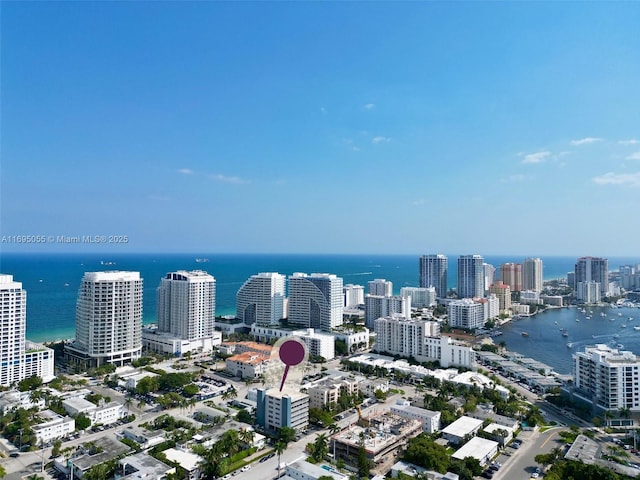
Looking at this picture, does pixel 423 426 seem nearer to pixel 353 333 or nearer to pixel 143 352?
pixel 353 333

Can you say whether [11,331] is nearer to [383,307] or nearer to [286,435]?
[286,435]

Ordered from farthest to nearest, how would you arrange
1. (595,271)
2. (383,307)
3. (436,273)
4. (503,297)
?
1. (595,271)
2. (436,273)
3. (503,297)
4. (383,307)

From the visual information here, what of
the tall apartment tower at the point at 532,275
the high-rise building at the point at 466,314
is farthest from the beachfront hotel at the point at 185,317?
the tall apartment tower at the point at 532,275

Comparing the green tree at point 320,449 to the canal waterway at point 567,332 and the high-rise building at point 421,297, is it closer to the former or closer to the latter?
the canal waterway at point 567,332

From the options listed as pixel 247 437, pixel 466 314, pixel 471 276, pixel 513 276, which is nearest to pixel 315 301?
pixel 466 314

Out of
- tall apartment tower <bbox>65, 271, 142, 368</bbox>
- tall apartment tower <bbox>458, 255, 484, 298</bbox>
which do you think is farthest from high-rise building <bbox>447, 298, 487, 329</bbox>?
tall apartment tower <bbox>65, 271, 142, 368</bbox>

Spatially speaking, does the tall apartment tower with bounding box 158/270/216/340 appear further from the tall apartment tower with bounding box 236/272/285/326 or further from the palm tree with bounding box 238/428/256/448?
the palm tree with bounding box 238/428/256/448

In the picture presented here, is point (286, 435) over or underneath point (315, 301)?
underneath
